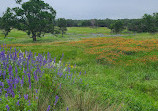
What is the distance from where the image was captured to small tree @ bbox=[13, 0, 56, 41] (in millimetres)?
31469

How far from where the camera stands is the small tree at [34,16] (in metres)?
31.5

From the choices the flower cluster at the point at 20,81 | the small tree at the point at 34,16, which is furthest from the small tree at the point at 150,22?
the flower cluster at the point at 20,81

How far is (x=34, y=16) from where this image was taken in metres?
33.1

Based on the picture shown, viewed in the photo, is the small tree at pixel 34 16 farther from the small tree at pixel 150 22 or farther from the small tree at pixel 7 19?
the small tree at pixel 150 22

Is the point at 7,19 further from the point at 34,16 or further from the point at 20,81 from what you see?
the point at 20,81

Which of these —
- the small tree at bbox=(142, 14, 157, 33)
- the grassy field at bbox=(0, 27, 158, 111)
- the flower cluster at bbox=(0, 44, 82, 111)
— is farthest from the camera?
the small tree at bbox=(142, 14, 157, 33)

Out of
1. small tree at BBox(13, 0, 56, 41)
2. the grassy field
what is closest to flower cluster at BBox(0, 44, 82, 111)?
the grassy field

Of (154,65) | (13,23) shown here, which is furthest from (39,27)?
(154,65)

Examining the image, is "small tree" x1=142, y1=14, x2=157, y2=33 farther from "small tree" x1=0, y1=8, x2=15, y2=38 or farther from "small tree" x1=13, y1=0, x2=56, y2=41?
"small tree" x1=0, y1=8, x2=15, y2=38

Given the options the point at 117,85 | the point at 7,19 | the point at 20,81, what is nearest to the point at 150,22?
the point at 7,19

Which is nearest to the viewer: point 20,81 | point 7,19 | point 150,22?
point 20,81

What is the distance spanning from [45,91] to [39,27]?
31.2 m

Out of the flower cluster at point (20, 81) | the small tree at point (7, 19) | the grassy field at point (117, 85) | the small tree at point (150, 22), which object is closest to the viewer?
the flower cluster at point (20, 81)

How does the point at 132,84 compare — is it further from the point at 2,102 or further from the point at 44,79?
the point at 2,102
